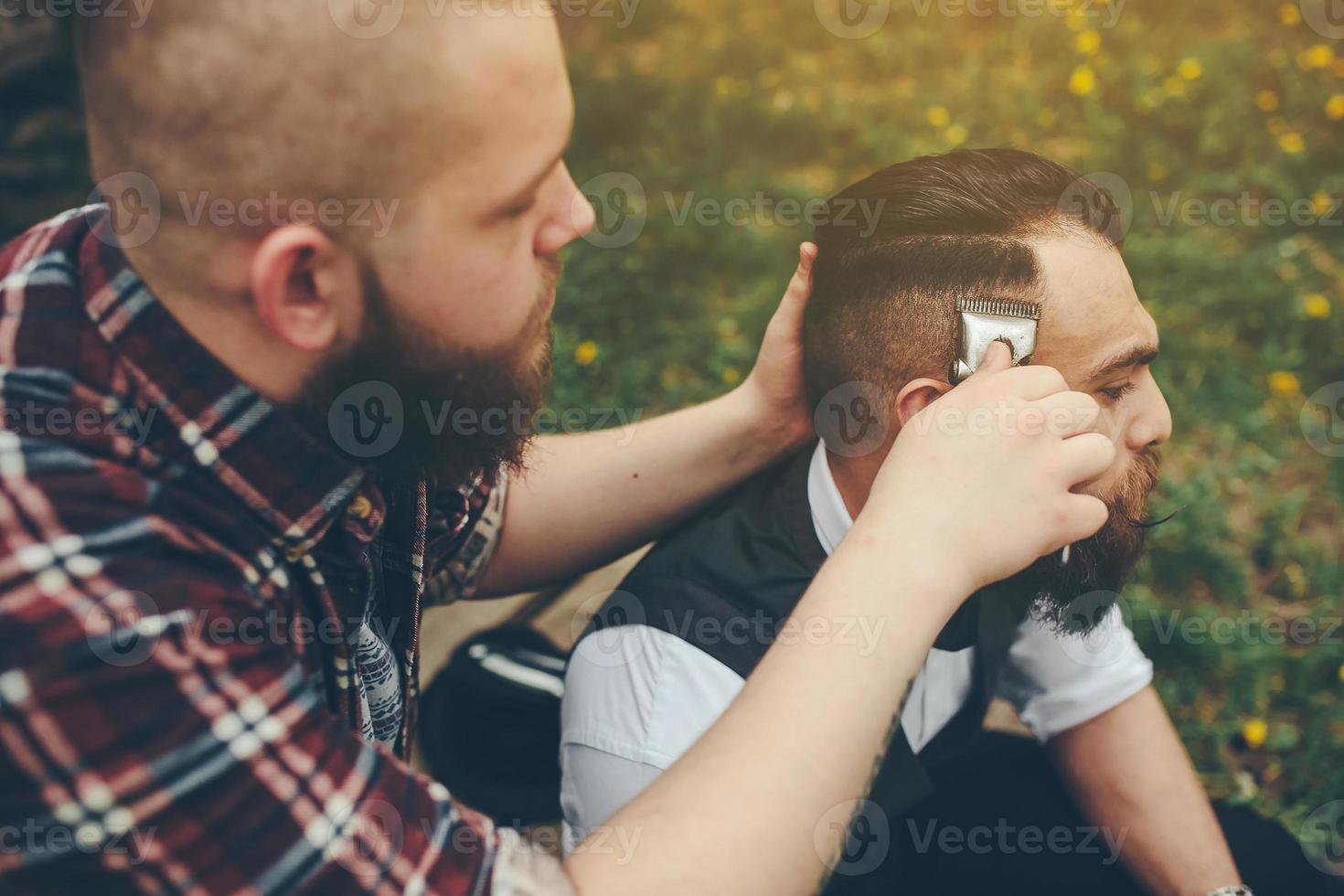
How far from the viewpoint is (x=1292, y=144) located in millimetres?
4160

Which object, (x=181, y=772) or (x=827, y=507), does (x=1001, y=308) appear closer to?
(x=827, y=507)

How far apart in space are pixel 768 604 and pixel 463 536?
56cm

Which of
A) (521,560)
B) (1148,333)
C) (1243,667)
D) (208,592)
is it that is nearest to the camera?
(208,592)

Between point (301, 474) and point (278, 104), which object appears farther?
point (301, 474)

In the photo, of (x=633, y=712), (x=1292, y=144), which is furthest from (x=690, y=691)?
(x=1292, y=144)

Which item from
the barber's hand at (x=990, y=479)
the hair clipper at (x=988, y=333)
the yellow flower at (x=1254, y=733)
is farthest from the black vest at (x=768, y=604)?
the yellow flower at (x=1254, y=733)

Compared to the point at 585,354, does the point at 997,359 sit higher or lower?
higher

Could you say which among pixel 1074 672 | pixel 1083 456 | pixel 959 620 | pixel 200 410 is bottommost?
pixel 1074 672

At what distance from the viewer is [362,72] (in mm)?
1017

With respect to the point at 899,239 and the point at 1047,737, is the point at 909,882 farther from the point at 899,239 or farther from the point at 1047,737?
the point at 899,239

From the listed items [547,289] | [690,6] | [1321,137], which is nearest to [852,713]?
[547,289]

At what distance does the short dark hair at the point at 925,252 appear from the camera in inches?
68.0

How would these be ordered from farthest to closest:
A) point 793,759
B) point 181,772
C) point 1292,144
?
point 1292,144 < point 793,759 < point 181,772

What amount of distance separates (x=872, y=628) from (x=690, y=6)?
5.21m
